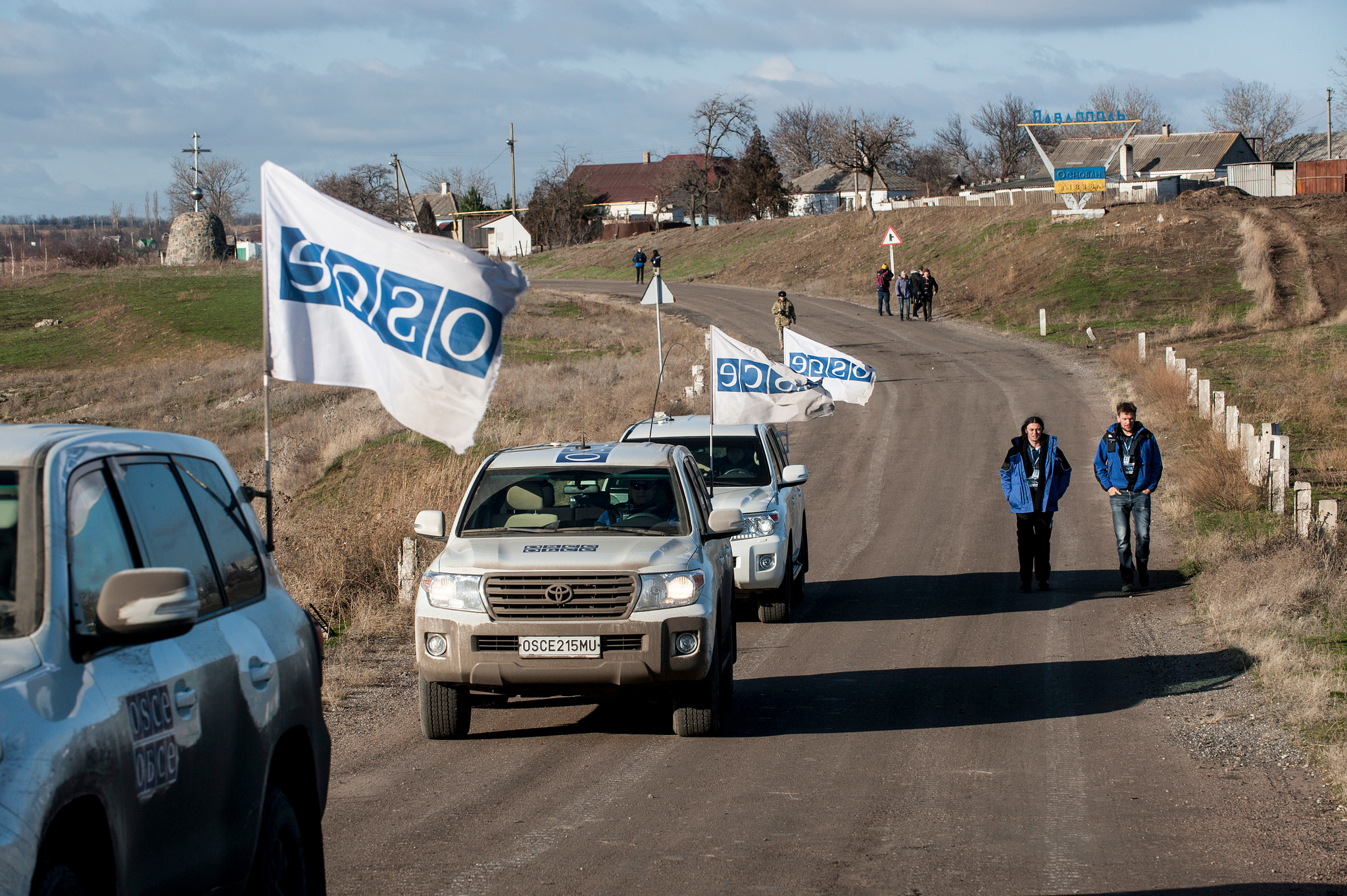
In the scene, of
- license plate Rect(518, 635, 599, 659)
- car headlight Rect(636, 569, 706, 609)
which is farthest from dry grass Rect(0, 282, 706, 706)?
car headlight Rect(636, 569, 706, 609)

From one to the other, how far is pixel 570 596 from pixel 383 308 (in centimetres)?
208

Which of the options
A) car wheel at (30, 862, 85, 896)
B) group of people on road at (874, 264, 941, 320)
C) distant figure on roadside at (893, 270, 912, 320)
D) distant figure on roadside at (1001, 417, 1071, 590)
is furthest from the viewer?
group of people on road at (874, 264, 941, 320)

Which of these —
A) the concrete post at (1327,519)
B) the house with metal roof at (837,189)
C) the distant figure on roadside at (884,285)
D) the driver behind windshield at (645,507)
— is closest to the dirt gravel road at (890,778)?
the driver behind windshield at (645,507)

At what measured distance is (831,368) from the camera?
A: 19.8m

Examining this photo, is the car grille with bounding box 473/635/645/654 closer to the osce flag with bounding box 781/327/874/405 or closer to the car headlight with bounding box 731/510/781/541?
the car headlight with bounding box 731/510/781/541

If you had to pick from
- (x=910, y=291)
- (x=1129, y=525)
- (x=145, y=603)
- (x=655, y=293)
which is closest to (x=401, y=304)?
(x=145, y=603)

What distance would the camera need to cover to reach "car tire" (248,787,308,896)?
418cm

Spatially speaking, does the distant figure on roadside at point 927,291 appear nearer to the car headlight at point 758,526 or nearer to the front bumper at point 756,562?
the car headlight at point 758,526

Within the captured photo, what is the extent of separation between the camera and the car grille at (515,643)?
8.00 meters

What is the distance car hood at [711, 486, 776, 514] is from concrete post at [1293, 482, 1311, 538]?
6.06 metres

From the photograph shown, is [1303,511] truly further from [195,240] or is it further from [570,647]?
[195,240]

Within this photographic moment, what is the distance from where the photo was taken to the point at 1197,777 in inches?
290

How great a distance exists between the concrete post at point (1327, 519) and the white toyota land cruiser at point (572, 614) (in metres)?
8.43

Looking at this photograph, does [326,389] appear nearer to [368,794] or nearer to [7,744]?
[368,794]
